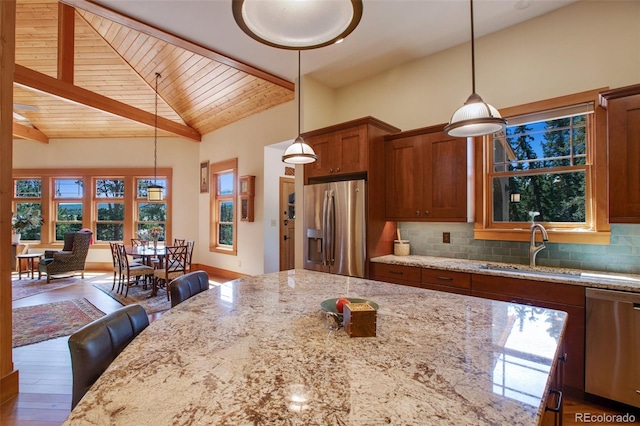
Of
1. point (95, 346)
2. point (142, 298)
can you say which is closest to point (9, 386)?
point (95, 346)

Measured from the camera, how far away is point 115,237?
7.22m

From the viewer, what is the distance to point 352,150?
343cm

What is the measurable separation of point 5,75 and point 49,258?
5586 mm

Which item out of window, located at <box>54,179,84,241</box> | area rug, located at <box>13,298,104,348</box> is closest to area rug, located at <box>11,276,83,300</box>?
area rug, located at <box>13,298,104,348</box>

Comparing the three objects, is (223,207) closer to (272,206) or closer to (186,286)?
(272,206)

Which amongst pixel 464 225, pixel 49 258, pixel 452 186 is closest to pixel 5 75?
pixel 452 186

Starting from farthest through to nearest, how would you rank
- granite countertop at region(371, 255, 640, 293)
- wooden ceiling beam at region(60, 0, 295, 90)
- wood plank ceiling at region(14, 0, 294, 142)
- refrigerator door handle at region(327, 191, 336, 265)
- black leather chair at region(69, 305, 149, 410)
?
wood plank ceiling at region(14, 0, 294, 142) → refrigerator door handle at region(327, 191, 336, 265) → wooden ceiling beam at region(60, 0, 295, 90) → granite countertop at region(371, 255, 640, 293) → black leather chair at region(69, 305, 149, 410)

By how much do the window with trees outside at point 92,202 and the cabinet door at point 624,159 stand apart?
761 cm

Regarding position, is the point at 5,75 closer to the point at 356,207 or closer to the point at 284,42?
the point at 284,42

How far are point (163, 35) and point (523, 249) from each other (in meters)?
4.34

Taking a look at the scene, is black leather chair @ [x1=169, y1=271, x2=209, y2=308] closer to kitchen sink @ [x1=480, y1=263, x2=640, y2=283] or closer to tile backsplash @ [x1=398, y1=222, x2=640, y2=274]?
kitchen sink @ [x1=480, y1=263, x2=640, y2=283]

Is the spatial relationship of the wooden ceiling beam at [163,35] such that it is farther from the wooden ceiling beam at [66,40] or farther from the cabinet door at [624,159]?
the cabinet door at [624,159]

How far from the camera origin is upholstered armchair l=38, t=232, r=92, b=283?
590 centimetres

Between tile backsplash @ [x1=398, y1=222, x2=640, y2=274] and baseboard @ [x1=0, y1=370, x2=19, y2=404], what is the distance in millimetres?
3804
